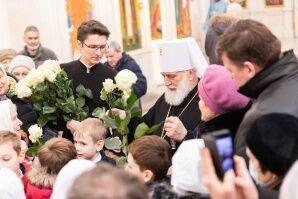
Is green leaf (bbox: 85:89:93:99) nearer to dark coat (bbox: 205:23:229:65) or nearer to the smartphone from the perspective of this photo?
the smartphone

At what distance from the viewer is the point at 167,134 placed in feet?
11.5

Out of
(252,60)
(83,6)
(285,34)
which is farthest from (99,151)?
(285,34)

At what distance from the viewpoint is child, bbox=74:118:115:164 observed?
3.69 meters

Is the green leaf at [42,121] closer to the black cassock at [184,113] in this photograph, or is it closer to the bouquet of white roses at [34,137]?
the bouquet of white roses at [34,137]

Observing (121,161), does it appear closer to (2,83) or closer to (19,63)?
(2,83)

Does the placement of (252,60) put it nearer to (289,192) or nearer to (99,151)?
(289,192)

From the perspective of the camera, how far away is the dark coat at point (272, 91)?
8.30 feet

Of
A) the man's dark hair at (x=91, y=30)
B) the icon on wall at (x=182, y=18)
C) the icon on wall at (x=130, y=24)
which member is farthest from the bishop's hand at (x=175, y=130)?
the icon on wall at (x=182, y=18)

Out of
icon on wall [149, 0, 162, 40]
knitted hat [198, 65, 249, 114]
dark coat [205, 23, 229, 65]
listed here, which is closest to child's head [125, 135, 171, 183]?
knitted hat [198, 65, 249, 114]

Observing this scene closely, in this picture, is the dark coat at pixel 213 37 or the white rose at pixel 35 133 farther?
the dark coat at pixel 213 37

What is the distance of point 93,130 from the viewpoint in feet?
12.2

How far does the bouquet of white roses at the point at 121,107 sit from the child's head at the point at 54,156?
37cm

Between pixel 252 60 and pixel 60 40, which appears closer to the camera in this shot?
pixel 252 60

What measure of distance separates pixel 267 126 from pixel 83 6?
8.29 metres
